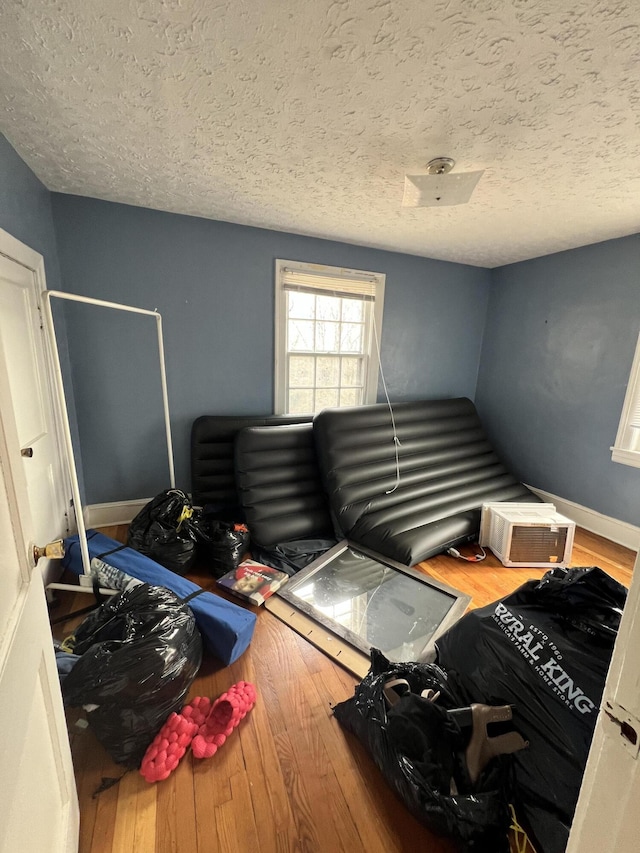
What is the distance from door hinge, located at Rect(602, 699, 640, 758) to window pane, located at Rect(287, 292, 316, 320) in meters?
2.97

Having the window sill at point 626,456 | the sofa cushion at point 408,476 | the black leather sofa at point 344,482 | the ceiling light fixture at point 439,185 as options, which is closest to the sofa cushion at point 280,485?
the black leather sofa at point 344,482

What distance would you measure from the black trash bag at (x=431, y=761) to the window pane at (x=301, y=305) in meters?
2.66

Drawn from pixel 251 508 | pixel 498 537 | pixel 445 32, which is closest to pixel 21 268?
pixel 251 508

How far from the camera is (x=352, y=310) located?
3307 mm

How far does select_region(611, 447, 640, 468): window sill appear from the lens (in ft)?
8.86

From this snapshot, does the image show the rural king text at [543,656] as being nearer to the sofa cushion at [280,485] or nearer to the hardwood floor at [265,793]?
the hardwood floor at [265,793]

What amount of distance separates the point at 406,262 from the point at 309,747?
3662 millimetres

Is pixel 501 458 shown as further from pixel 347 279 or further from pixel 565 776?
pixel 565 776

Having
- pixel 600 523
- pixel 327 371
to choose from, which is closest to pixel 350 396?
pixel 327 371

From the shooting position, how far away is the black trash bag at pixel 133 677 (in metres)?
1.20

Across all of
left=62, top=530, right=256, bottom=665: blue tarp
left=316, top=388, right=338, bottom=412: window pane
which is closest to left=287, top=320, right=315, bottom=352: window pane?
left=316, top=388, right=338, bottom=412: window pane

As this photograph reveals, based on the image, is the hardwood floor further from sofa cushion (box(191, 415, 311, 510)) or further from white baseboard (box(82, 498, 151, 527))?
white baseboard (box(82, 498, 151, 527))

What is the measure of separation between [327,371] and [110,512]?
2201 mm

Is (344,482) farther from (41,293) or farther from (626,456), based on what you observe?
(626,456)
